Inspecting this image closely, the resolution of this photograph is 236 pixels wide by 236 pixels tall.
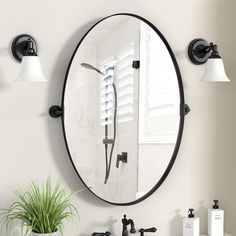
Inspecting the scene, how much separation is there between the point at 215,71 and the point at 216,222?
0.69 metres

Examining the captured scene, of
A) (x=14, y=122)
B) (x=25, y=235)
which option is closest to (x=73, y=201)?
(x=25, y=235)

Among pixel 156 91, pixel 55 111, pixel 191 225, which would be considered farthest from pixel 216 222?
pixel 55 111

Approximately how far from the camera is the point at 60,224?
1985 millimetres

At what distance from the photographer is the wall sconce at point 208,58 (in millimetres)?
2123

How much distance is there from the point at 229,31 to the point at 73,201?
1.09 m

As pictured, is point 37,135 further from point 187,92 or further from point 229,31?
point 229,31

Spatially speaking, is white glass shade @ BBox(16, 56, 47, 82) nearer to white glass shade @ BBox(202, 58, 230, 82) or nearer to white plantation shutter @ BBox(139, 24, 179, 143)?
white plantation shutter @ BBox(139, 24, 179, 143)

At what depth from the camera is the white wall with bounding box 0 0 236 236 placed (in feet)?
6.64

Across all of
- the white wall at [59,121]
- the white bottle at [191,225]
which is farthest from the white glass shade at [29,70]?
the white bottle at [191,225]

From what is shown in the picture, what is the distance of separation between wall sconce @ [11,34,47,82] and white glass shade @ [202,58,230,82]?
72 centimetres

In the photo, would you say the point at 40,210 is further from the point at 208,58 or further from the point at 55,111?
the point at 208,58

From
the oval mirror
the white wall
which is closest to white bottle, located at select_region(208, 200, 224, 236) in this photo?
the white wall

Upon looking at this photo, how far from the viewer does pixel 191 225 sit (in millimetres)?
2178

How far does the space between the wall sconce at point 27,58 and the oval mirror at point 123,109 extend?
0.56 feet
